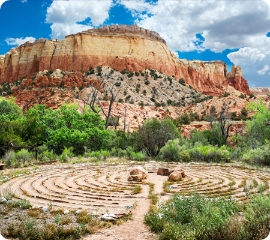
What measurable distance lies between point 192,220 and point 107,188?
229 inches

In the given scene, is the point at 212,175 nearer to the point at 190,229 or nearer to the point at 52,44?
the point at 190,229

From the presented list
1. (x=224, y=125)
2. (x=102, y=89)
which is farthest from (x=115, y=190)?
(x=102, y=89)

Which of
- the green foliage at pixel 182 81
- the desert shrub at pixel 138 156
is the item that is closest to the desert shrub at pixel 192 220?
the desert shrub at pixel 138 156

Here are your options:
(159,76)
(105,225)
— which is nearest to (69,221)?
(105,225)

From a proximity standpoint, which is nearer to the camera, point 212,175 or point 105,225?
point 105,225

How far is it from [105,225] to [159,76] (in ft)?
241

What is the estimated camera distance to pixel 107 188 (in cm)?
1216

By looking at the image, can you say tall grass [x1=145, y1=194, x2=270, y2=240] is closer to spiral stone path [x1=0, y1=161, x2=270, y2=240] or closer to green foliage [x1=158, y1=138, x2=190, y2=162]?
spiral stone path [x1=0, y1=161, x2=270, y2=240]

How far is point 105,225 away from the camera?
759 centimetres

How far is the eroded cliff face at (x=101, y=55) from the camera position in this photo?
8150 centimetres

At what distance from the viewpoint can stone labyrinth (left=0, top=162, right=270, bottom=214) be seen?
9.84m

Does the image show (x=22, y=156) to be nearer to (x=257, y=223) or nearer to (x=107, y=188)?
(x=107, y=188)

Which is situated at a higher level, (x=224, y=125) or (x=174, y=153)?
(x=224, y=125)

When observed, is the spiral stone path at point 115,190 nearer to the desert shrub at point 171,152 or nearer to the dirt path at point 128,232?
the dirt path at point 128,232
